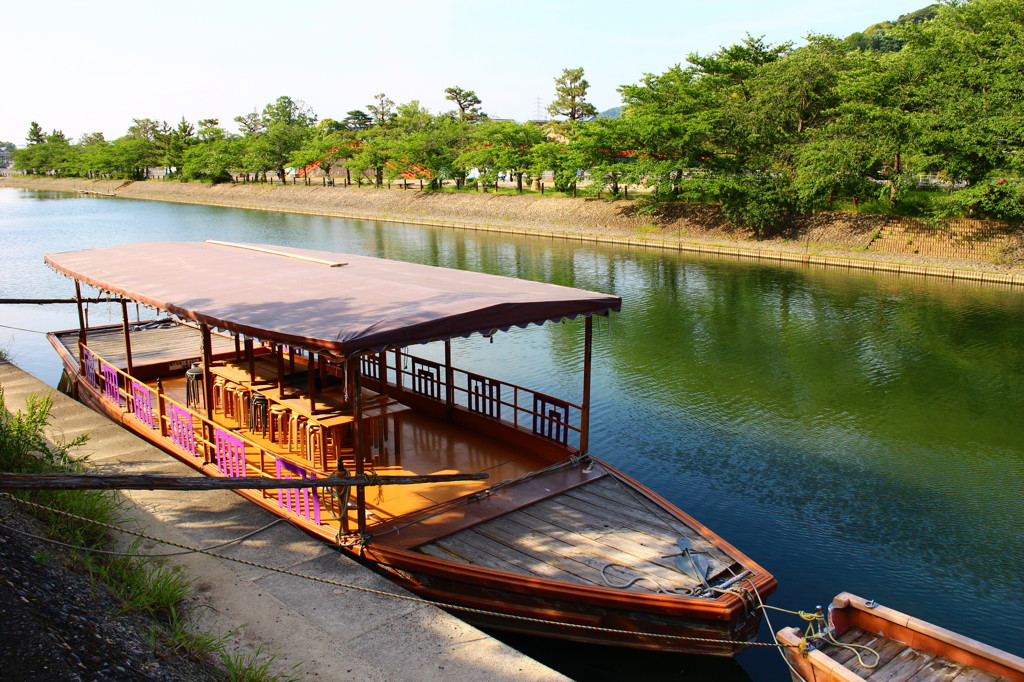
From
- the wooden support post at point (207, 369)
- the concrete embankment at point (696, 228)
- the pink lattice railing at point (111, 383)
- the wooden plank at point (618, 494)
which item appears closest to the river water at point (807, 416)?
the wooden plank at point (618, 494)

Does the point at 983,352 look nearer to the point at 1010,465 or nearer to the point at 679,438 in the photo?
the point at 1010,465

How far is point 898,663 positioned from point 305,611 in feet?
14.0

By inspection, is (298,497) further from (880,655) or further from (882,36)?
(882,36)

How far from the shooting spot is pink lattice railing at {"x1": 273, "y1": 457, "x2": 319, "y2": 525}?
6789 mm

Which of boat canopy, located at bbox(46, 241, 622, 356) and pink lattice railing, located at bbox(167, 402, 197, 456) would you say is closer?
boat canopy, located at bbox(46, 241, 622, 356)

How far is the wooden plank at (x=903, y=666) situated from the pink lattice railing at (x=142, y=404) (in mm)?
8430

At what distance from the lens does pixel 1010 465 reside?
36.8 ft

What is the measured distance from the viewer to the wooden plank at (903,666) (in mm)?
5152

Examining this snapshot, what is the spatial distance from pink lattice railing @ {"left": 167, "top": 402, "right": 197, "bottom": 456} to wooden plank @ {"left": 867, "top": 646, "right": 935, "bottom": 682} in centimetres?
707

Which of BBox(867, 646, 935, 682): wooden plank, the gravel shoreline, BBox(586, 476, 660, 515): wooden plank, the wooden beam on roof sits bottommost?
BBox(867, 646, 935, 682): wooden plank

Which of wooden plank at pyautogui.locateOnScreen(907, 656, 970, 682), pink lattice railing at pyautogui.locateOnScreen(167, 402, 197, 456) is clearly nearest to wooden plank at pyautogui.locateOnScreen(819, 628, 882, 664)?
wooden plank at pyautogui.locateOnScreen(907, 656, 970, 682)

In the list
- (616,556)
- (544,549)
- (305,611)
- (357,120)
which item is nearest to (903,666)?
(616,556)

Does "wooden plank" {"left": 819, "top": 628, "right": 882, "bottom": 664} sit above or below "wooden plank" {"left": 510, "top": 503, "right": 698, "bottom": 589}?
below

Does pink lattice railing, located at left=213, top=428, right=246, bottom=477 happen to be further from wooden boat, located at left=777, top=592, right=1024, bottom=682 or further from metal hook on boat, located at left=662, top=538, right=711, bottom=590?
wooden boat, located at left=777, top=592, right=1024, bottom=682
